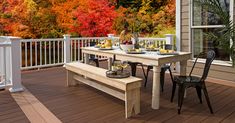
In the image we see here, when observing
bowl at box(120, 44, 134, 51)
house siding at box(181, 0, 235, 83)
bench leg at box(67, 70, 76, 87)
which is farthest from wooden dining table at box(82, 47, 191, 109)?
house siding at box(181, 0, 235, 83)

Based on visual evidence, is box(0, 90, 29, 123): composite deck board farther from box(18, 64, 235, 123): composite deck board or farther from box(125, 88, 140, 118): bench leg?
box(125, 88, 140, 118): bench leg

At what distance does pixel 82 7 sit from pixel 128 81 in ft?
30.6

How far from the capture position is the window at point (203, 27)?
534 centimetres

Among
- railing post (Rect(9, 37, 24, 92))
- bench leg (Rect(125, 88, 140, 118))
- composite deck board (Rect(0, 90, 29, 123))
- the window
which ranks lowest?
composite deck board (Rect(0, 90, 29, 123))

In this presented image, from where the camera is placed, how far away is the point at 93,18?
37.2ft

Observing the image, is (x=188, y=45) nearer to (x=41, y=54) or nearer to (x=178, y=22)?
(x=178, y=22)

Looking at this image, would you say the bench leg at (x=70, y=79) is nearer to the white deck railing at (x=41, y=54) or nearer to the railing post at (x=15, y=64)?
the railing post at (x=15, y=64)

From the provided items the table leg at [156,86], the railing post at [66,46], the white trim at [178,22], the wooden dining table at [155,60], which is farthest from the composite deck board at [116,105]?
the railing post at [66,46]

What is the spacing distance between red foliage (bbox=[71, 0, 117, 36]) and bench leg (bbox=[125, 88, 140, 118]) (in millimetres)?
8483

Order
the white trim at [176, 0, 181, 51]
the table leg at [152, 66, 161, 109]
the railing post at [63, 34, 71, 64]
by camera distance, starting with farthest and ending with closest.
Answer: the railing post at [63, 34, 71, 64], the white trim at [176, 0, 181, 51], the table leg at [152, 66, 161, 109]

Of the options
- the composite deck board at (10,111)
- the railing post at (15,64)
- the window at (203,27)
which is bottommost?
the composite deck board at (10,111)

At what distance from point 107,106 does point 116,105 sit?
152 mm

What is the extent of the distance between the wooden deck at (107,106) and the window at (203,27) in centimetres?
93

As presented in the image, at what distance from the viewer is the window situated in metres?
5.34
